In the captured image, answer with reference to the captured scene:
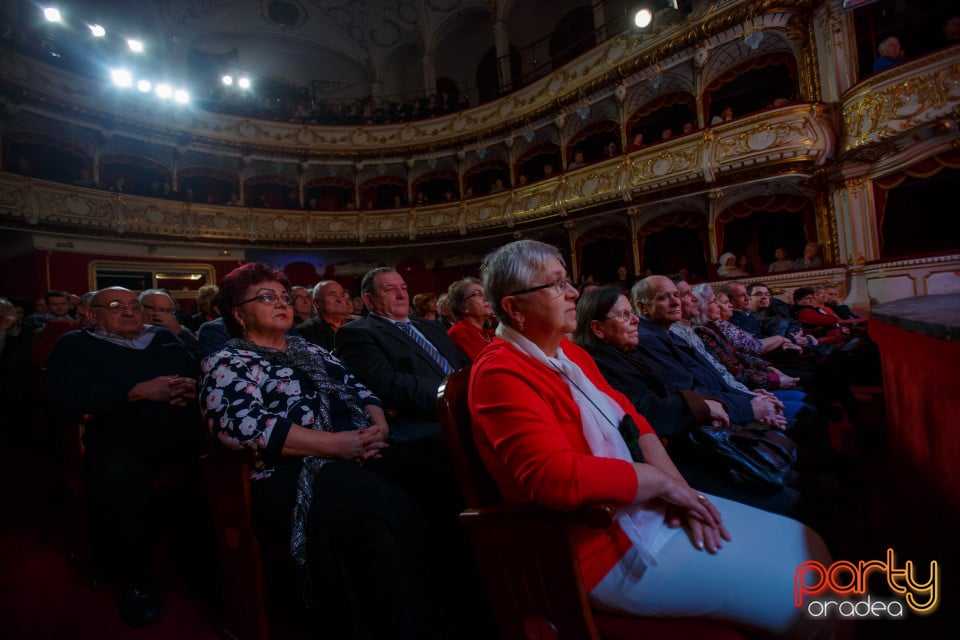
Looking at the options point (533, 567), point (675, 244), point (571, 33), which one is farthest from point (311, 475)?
point (571, 33)

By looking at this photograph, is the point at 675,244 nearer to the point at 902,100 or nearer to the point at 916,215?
the point at 916,215

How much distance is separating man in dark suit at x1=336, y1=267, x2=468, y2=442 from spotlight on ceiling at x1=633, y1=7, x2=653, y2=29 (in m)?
8.66

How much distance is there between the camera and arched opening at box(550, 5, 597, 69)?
1149 centimetres

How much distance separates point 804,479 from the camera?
2.12 m

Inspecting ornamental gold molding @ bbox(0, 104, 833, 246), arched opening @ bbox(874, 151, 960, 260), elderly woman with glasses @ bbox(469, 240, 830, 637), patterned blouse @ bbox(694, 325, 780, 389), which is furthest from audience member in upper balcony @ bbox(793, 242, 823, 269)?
elderly woman with glasses @ bbox(469, 240, 830, 637)

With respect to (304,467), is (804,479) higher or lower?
lower

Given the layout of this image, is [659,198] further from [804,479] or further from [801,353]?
[804,479]

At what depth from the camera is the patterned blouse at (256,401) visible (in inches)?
50.5

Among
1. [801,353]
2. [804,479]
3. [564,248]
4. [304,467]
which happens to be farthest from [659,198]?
[304,467]

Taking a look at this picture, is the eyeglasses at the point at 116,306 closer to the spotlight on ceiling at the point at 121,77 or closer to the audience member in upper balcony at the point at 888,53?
the audience member in upper balcony at the point at 888,53

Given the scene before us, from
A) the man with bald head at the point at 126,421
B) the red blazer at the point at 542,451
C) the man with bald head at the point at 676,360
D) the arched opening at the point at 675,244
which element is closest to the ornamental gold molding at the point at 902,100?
the arched opening at the point at 675,244

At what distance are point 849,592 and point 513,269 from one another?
1080 millimetres

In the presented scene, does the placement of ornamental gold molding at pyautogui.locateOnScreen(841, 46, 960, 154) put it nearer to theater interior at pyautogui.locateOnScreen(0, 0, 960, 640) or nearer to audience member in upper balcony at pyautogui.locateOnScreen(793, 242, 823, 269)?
theater interior at pyautogui.locateOnScreen(0, 0, 960, 640)

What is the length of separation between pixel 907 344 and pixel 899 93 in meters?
7.45
